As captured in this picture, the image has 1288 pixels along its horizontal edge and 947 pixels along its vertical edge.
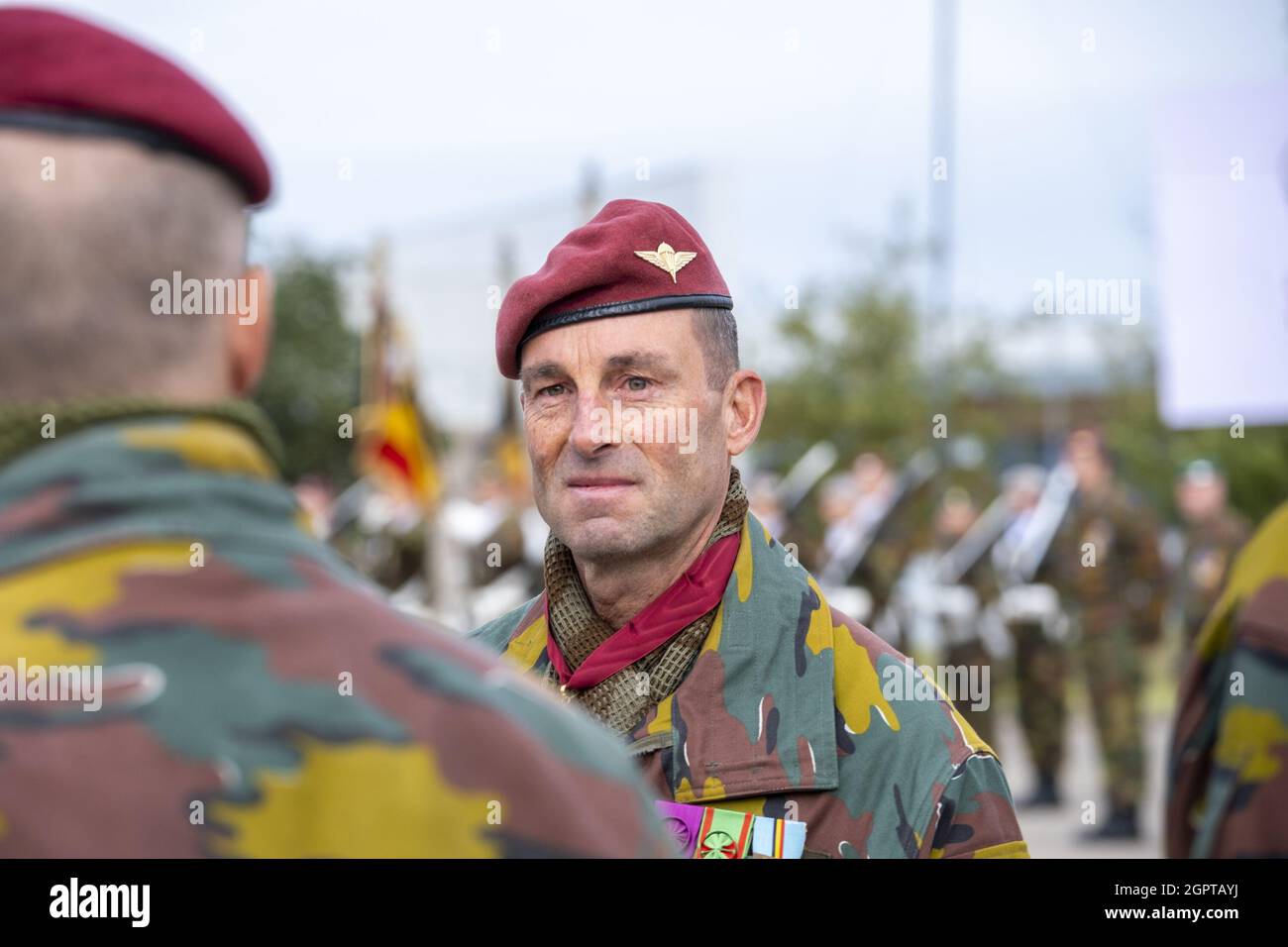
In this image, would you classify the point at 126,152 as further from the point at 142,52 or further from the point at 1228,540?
the point at 1228,540

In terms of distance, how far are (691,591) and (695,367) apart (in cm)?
39

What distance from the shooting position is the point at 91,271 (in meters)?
1.31

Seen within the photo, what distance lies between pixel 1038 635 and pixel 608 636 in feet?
29.5

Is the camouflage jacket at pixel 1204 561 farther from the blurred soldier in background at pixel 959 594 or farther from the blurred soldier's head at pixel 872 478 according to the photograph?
the blurred soldier's head at pixel 872 478

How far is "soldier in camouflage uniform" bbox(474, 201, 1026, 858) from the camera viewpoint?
97.0 inches

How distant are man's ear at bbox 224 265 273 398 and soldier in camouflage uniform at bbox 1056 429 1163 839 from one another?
9143 millimetres

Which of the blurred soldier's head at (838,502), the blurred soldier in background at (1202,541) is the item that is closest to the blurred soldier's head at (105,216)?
the blurred soldier in background at (1202,541)

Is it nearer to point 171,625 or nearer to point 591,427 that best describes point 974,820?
point 591,427

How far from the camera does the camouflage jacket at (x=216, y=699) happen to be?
120 cm

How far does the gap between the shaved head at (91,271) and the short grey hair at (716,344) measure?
1.49m

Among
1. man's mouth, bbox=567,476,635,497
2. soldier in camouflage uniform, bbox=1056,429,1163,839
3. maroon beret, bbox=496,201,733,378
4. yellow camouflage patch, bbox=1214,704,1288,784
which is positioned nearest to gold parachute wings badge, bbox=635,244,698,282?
maroon beret, bbox=496,201,733,378

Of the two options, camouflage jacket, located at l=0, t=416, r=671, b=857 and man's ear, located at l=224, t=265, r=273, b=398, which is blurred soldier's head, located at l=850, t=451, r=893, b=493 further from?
camouflage jacket, located at l=0, t=416, r=671, b=857

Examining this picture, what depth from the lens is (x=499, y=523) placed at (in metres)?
16.1
